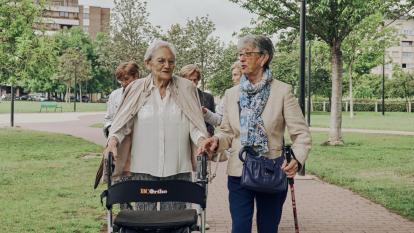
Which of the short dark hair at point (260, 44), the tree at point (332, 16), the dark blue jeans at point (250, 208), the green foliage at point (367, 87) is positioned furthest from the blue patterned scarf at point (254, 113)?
the green foliage at point (367, 87)

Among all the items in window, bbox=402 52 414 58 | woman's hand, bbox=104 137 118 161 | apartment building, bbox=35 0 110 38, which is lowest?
woman's hand, bbox=104 137 118 161

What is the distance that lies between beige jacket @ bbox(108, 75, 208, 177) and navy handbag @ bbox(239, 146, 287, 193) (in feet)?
1.46

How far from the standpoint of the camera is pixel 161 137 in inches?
174

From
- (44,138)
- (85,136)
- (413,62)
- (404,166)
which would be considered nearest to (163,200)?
(404,166)

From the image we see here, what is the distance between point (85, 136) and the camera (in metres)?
23.6

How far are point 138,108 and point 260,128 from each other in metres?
0.90

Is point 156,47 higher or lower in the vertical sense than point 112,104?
higher

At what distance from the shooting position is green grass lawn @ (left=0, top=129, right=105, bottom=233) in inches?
294

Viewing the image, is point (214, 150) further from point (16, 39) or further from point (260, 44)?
point (16, 39)

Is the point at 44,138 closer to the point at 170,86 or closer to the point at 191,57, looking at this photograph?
the point at 191,57

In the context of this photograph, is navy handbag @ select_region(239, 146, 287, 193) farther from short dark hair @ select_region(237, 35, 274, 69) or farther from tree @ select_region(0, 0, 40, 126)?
tree @ select_region(0, 0, 40, 126)

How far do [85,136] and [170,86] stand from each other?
19575 mm

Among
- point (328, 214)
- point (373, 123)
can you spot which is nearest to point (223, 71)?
point (373, 123)

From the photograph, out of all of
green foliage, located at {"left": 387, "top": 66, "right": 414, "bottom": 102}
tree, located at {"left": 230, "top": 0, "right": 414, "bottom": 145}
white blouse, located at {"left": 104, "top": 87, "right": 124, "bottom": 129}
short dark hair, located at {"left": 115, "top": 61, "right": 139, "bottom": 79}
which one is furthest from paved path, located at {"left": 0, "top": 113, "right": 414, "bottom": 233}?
green foliage, located at {"left": 387, "top": 66, "right": 414, "bottom": 102}
